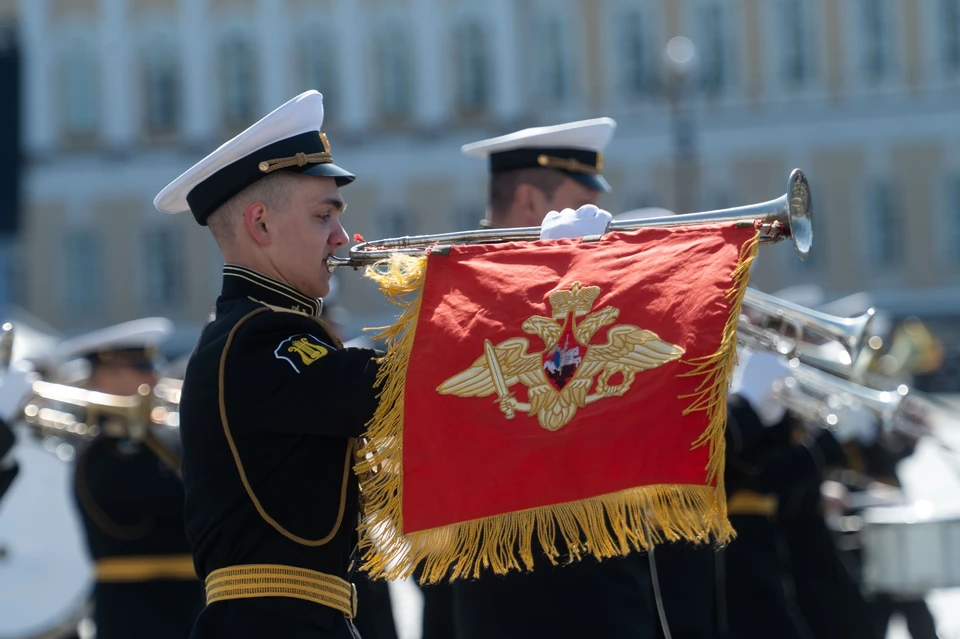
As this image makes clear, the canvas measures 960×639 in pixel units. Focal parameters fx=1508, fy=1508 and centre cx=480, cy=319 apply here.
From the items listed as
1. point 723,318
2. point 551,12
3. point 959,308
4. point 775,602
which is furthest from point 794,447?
point 551,12

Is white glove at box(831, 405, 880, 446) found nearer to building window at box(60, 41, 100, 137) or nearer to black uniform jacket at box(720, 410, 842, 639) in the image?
black uniform jacket at box(720, 410, 842, 639)

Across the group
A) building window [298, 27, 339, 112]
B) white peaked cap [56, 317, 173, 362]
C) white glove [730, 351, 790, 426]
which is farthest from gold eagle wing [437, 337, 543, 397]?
building window [298, 27, 339, 112]

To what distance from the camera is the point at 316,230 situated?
10.7 feet

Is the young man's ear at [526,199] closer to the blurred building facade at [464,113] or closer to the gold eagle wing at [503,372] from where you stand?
the gold eagle wing at [503,372]

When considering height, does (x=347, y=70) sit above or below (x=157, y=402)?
above

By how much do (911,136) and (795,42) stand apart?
3521mm

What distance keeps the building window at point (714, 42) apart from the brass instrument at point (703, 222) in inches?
1276

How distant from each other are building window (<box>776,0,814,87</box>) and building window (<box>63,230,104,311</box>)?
17549 millimetres

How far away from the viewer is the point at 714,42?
35.4 meters

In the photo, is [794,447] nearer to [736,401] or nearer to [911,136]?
[736,401]

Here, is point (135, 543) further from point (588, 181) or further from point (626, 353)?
point (626, 353)

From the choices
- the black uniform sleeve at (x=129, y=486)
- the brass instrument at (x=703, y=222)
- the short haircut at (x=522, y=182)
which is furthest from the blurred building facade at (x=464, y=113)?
the brass instrument at (x=703, y=222)

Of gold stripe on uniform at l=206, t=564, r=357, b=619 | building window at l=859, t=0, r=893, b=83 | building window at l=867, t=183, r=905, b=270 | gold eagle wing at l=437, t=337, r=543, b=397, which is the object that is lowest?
building window at l=867, t=183, r=905, b=270

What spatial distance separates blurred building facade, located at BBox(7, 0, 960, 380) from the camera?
34.0 m
